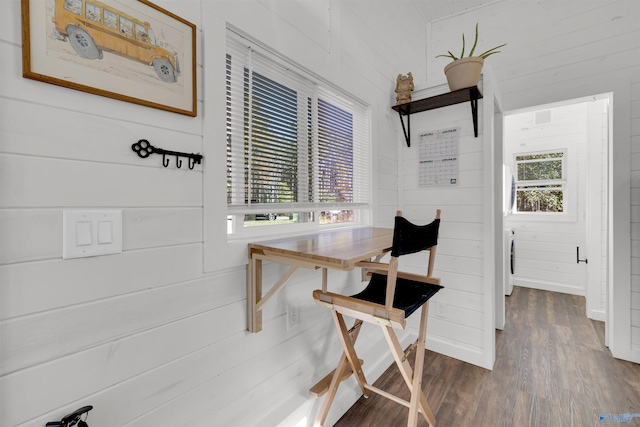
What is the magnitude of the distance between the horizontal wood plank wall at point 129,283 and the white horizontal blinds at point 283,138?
0.12 metres

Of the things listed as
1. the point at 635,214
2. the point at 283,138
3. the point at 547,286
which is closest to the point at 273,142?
the point at 283,138

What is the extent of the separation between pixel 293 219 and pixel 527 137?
4255mm

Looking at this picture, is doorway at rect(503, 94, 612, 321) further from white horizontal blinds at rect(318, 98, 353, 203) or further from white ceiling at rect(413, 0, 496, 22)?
white horizontal blinds at rect(318, 98, 353, 203)

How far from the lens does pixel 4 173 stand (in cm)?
68

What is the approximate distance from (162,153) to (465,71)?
6.38 ft

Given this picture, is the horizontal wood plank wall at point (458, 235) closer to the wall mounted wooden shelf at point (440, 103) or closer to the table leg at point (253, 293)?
the wall mounted wooden shelf at point (440, 103)

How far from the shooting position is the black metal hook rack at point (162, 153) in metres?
0.91

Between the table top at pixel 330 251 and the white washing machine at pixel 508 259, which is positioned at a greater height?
the table top at pixel 330 251

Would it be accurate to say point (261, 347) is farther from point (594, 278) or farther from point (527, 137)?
point (527, 137)

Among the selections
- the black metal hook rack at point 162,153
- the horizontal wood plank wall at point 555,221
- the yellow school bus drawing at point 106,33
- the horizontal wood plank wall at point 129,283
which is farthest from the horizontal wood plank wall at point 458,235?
the horizontal wood plank wall at point 555,221

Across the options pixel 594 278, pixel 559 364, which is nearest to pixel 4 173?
pixel 559 364

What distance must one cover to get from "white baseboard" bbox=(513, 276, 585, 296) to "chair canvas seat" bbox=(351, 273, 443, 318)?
3711mm

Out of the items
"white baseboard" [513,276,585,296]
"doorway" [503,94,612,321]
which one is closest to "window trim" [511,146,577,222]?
"doorway" [503,94,612,321]

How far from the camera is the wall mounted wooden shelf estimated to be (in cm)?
203
